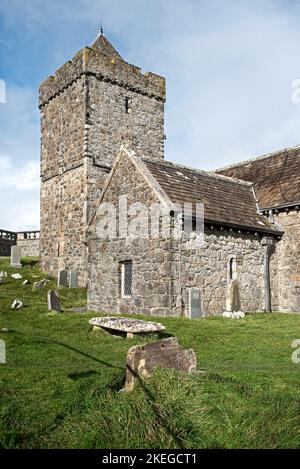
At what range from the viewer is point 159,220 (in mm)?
15023

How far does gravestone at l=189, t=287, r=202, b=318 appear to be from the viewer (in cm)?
1422

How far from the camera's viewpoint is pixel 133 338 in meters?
10.6

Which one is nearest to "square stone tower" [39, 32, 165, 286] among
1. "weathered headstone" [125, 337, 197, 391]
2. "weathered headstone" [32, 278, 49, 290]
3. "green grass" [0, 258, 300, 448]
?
"weathered headstone" [32, 278, 49, 290]

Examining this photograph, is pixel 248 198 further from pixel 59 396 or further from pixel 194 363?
pixel 59 396

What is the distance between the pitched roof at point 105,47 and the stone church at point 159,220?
0.67 ft

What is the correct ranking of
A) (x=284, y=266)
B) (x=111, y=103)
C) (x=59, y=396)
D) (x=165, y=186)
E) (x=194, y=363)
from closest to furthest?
(x=59, y=396) < (x=194, y=363) < (x=165, y=186) < (x=284, y=266) < (x=111, y=103)

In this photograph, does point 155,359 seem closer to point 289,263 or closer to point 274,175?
point 289,263

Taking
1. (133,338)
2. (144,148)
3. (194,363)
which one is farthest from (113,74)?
(194,363)

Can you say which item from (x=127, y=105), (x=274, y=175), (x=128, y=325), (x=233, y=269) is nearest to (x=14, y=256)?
(x=127, y=105)

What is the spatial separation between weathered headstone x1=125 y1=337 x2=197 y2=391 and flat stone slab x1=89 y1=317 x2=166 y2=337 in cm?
348

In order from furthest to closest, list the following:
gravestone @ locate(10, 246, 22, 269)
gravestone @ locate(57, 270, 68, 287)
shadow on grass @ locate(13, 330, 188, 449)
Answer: gravestone @ locate(10, 246, 22, 269) < gravestone @ locate(57, 270, 68, 287) < shadow on grass @ locate(13, 330, 188, 449)

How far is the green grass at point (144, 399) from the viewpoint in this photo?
4.71m

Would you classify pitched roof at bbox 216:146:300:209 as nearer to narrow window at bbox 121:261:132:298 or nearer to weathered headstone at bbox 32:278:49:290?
narrow window at bbox 121:261:132:298

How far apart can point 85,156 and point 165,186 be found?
9848 millimetres
